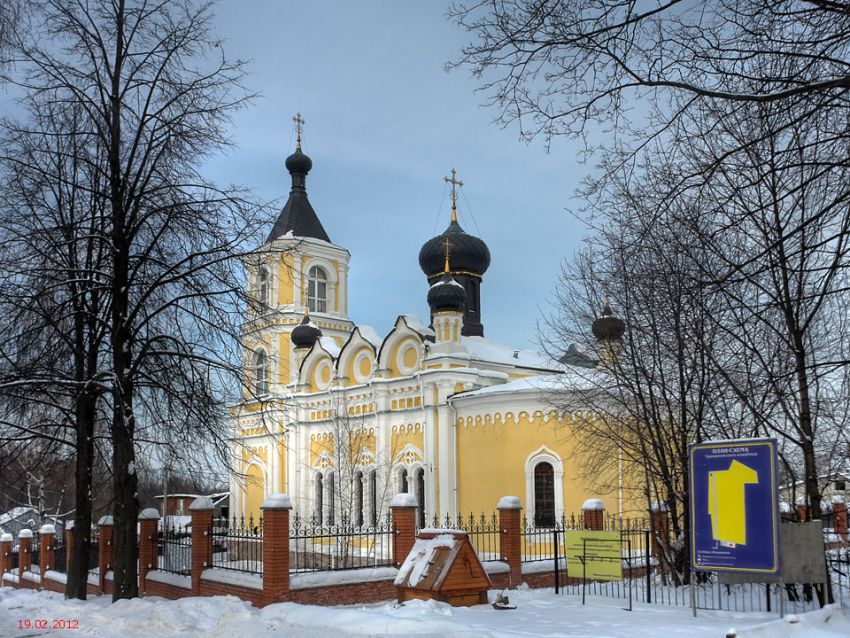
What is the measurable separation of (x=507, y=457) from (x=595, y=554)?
12315 mm

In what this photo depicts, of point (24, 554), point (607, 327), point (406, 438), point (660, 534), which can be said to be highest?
point (607, 327)

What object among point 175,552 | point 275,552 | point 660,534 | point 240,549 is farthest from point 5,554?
point 660,534

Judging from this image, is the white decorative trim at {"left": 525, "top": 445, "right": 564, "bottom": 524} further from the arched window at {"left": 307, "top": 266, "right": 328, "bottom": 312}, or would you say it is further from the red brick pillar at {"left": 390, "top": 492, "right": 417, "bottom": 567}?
the arched window at {"left": 307, "top": 266, "right": 328, "bottom": 312}

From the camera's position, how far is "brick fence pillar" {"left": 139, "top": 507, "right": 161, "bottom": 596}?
52.1 feet

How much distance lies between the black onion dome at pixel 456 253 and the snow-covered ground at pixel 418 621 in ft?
65.7

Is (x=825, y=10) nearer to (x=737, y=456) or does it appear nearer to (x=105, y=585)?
(x=737, y=456)

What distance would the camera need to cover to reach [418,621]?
8477 millimetres

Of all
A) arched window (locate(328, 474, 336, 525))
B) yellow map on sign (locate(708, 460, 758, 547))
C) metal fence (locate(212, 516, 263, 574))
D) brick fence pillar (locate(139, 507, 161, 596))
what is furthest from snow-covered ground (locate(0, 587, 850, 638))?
arched window (locate(328, 474, 336, 525))

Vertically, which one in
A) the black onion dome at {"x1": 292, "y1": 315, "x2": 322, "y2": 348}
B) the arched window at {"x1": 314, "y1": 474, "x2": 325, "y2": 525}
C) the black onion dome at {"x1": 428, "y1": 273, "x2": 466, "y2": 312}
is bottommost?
the arched window at {"x1": 314, "y1": 474, "x2": 325, "y2": 525}

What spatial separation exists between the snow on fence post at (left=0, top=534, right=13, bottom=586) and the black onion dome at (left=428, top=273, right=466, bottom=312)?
1419 cm

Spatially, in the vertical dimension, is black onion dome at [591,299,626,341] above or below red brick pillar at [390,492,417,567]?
above

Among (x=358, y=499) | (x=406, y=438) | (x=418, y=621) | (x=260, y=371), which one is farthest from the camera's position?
(x=358, y=499)
